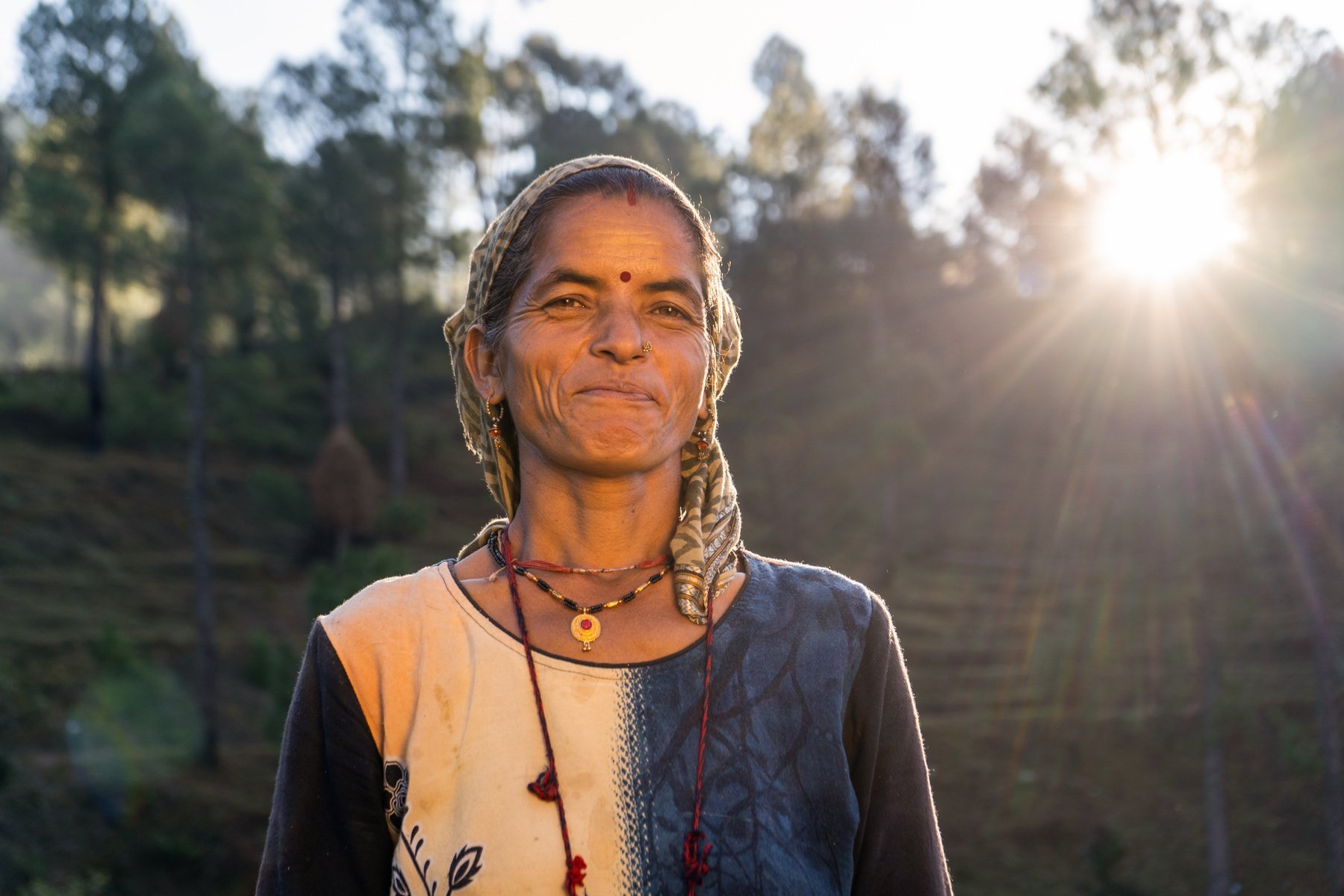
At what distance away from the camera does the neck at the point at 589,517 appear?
1.77 m

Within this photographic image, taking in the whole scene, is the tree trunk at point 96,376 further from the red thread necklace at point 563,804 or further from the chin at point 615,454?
the red thread necklace at point 563,804

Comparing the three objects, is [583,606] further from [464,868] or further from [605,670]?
[464,868]

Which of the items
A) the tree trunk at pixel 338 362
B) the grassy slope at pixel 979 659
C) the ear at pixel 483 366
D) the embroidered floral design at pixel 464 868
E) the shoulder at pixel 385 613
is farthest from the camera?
the tree trunk at pixel 338 362

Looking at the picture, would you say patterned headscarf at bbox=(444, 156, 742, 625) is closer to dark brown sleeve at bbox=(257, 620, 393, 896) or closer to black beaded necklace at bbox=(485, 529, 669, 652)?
black beaded necklace at bbox=(485, 529, 669, 652)

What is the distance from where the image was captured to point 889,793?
65.3 inches

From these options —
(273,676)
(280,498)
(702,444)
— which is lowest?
(702,444)

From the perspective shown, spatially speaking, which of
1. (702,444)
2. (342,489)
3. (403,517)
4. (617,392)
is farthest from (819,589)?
(342,489)

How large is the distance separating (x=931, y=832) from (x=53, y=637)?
17.1 metres

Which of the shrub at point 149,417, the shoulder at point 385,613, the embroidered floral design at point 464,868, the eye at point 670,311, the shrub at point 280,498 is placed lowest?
the embroidered floral design at point 464,868

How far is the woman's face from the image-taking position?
1.68 m

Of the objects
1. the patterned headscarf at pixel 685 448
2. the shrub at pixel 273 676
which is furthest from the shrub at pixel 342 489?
the patterned headscarf at pixel 685 448

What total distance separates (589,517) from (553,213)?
516 mm

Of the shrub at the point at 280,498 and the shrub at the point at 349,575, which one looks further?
the shrub at the point at 280,498

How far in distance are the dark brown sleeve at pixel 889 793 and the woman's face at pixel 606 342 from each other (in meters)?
0.51
